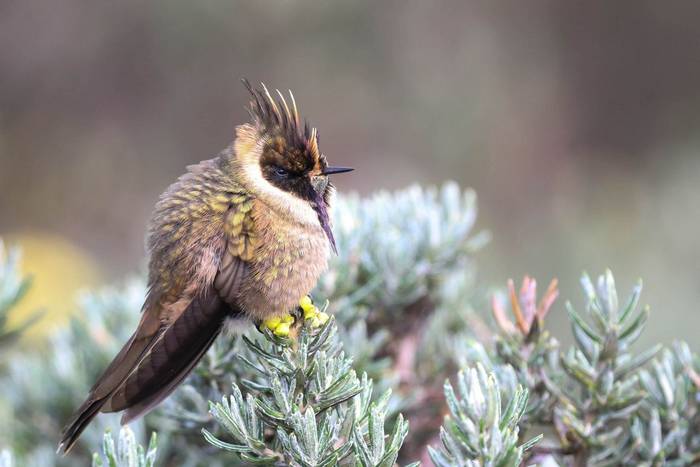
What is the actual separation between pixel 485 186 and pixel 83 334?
14.9 ft

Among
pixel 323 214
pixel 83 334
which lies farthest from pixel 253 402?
pixel 83 334

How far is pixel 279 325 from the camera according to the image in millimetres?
1715

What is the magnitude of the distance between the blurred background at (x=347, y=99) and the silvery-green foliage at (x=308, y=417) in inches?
164

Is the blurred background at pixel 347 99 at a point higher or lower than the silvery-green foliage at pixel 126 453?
higher

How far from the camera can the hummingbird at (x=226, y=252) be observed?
1701mm

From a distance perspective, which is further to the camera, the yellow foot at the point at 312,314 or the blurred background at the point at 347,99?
the blurred background at the point at 347,99

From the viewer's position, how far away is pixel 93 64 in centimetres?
850

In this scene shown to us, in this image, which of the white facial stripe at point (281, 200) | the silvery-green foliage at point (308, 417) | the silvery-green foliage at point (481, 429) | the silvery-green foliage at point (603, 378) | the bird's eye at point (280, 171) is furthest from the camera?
the bird's eye at point (280, 171)

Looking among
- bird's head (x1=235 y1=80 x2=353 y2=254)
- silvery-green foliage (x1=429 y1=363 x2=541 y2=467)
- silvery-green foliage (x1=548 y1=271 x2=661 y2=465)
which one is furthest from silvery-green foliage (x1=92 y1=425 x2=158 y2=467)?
bird's head (x1=235 y1=80 x2=353 y2=254)

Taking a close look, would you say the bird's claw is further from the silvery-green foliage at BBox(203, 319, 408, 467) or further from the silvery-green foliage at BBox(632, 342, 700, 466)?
the silvery-green foliage at BBox(632, 342, 700, 466)

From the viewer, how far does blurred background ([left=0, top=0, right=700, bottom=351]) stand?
655cm

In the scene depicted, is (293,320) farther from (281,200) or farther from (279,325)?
(281,200)

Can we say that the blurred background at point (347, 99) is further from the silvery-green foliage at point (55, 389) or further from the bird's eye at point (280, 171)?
the bird's eye at point (280, 171)

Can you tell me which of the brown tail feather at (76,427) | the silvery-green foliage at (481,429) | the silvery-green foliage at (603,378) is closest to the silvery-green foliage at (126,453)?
the brown tail feather at (76,427)
